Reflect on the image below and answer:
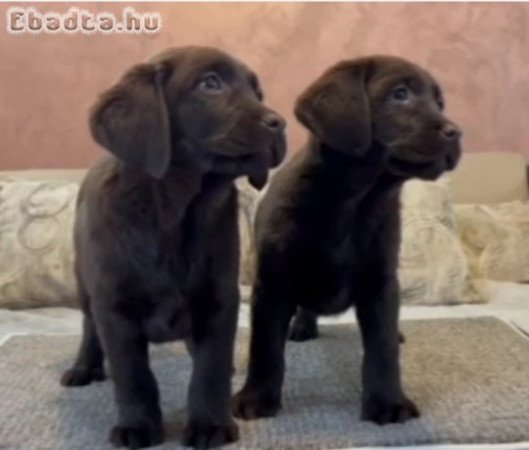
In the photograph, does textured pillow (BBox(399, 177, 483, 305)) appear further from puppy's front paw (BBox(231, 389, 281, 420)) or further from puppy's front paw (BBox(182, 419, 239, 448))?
puppy's front paw (BBox(182, 419, 239, 448))

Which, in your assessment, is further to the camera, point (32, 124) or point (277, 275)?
point (32, 124)

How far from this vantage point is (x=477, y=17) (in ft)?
9.86

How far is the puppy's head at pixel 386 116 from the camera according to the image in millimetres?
1239

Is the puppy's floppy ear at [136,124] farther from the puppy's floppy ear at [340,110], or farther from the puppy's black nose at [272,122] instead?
the puppy's floppy ear at [340,110]

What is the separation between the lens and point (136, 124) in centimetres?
113

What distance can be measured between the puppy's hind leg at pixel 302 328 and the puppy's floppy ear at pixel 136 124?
0.85 m

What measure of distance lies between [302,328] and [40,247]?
2.60 ft

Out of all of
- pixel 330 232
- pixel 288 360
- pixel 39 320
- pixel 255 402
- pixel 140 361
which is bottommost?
pixel 39 320

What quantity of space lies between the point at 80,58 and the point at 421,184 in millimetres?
1241

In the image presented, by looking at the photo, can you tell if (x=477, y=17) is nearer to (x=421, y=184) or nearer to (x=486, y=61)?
(x=486, y=61)

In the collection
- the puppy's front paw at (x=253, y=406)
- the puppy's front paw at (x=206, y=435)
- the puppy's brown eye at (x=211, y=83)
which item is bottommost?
the puppy's front paw at (x=253, y=406)

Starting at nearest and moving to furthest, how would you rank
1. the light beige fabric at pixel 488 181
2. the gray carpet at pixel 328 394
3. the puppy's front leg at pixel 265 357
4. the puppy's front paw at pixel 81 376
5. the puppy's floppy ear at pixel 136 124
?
the puppy's floppy ear at pixel 136 124 < the gray carpet at pixel 328 394 < the puppy's front leg at pixel 265 357 < the puppy's front paw at pixel 81 376 < the light beige fabric at pixel 488 181

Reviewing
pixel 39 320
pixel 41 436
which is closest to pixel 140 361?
pixel 41 436

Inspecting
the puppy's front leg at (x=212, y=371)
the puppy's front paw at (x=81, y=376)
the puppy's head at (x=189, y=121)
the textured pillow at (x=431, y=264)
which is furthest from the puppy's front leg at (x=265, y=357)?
the textured pillow at (x=431, y=264)
